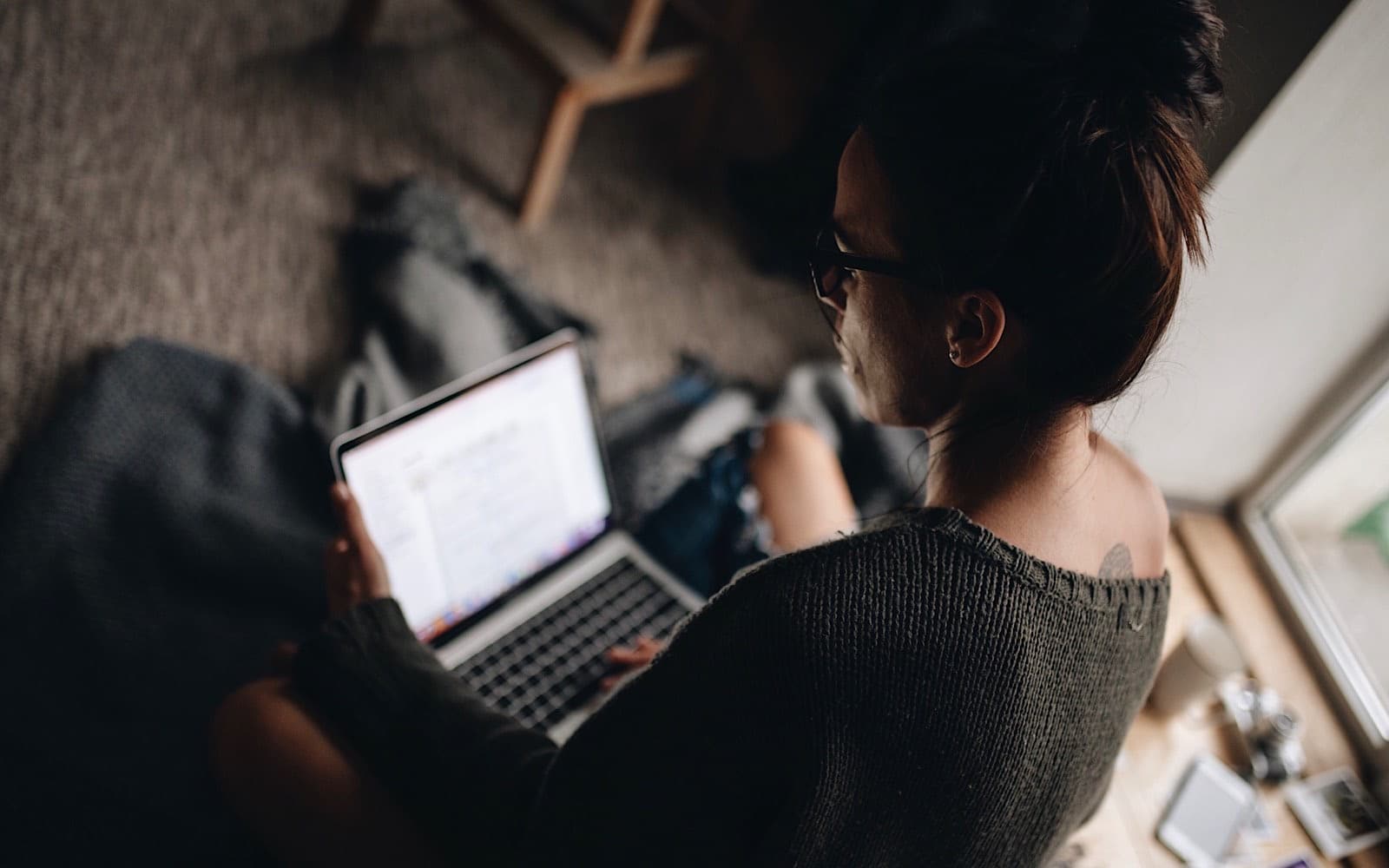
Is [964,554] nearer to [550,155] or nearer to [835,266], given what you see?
[835,266]

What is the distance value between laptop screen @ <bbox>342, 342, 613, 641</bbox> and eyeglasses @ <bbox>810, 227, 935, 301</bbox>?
1.36ft

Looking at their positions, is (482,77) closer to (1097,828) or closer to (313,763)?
(313,763)

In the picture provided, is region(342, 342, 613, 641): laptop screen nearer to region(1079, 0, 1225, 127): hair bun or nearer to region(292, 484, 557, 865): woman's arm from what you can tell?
region(292, 484, 557, 865): woman's arm

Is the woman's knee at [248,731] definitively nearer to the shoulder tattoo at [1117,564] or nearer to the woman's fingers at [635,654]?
the woman's fingers at [635,654]

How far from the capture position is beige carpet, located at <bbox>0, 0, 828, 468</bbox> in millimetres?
1447

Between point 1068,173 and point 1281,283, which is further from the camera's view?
point 1281,283

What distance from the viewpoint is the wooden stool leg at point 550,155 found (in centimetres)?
180

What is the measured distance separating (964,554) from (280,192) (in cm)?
158

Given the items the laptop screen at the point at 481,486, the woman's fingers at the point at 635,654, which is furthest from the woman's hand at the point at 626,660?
the laptop screen at the point at 481,486

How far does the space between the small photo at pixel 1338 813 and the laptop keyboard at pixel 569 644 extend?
76 cm

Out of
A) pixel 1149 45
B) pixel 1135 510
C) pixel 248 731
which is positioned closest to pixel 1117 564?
pixel 1135 510

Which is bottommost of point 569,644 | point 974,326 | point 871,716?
point 569,644

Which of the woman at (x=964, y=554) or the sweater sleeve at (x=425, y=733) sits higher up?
the woman at (x=964, y=554)

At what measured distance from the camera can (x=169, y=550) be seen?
113 centimetres
